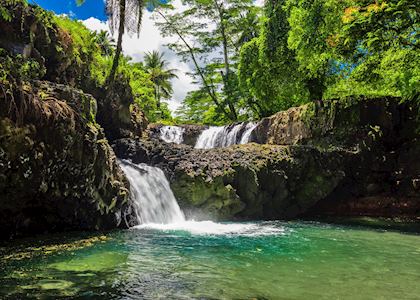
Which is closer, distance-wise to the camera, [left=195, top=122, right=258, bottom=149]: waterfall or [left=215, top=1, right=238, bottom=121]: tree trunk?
[left=195, top=122, right=258, bottom=149]: waterfall

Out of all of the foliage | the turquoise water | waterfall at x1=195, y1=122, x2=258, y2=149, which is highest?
the foliage

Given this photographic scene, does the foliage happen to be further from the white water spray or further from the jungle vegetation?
the white water spray

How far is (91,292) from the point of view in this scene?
544 cm

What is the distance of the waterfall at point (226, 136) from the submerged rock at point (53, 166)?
12516 millimetres

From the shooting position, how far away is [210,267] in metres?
7.30

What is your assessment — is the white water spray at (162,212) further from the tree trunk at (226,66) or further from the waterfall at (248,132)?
the tree trunk at (226,66)

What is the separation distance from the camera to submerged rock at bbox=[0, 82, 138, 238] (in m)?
8.41

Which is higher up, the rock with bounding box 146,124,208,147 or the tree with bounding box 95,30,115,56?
the tree with bounding box 95,30,115,56

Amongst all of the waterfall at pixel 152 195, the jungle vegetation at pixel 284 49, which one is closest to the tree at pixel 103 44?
the jungle vegetation at pixel 284 49

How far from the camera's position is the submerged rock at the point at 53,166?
27.6 ft

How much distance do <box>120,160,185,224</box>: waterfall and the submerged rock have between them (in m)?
1.53

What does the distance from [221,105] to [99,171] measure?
933 inches

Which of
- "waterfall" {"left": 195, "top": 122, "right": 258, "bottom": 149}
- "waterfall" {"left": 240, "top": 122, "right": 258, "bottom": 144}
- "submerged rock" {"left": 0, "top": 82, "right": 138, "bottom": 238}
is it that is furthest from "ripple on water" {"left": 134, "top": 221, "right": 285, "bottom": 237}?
"waterfall" {"left": 195, "top": 122, "right": 258, "bottom": 149}

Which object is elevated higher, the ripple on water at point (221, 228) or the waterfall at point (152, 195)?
the waterfall at point (152, 195)
